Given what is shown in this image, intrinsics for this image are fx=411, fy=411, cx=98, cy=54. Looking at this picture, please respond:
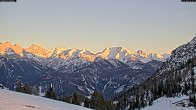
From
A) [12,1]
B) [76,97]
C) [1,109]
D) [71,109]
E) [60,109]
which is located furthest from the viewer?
[76,97]

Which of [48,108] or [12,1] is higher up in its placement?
[12,1]

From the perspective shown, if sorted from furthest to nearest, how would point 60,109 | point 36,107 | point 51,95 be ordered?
point 51,95 < point 60,109 < point 36,107

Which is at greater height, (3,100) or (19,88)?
(19,88)

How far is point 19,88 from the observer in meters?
128

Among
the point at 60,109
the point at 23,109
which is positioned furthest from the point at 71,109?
the point at 23,109

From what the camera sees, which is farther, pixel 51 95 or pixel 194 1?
pixel 51 95

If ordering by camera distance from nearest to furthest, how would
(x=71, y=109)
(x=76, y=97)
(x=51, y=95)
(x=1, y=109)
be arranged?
(x=1, y=109), (x=71, y=109), (x=51, y=95), (x=76, y=97)

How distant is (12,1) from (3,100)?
629 centimetres

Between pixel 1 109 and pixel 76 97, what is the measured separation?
10450 centimetres

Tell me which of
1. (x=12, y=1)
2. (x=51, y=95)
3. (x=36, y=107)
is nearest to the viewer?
(x=12, y=1)

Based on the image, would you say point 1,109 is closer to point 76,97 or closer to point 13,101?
point 13,101

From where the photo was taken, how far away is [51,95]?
11294 centimetres

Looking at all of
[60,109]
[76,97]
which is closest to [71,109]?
[60,109]

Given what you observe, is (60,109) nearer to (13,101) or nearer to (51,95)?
(13,101)
